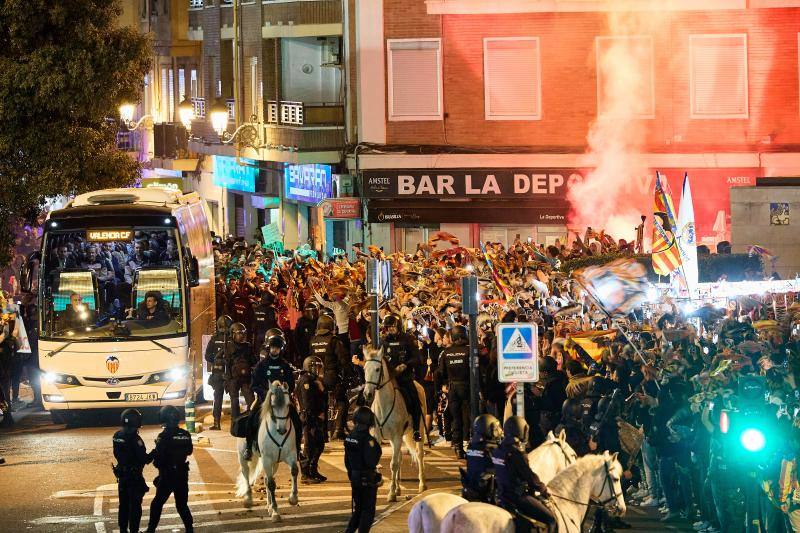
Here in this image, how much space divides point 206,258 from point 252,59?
20.1m

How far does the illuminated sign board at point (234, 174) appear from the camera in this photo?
52.4m

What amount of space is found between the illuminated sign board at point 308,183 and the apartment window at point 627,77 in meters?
8.21

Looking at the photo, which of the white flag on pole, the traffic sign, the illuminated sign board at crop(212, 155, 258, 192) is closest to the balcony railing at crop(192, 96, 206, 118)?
the illuminated sign board at crop(212, 155, 258, 192)

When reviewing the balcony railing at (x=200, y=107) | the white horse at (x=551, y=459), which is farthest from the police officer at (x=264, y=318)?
the balcony railing at (x=200, y=107)

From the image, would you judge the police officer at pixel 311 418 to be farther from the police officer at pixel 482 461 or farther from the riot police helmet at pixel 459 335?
the police officer at pixel 482 461

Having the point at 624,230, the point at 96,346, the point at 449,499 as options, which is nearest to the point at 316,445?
the point at 96,346

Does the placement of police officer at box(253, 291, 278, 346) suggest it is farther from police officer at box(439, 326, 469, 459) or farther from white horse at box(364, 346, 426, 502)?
white horse at box(364, 346, 426, 502)

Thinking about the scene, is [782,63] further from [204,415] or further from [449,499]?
[449,499]

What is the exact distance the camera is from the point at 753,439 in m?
14.5

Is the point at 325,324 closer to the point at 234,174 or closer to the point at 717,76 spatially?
the point at 717,76

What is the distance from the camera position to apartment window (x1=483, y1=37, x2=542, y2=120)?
1564 inches

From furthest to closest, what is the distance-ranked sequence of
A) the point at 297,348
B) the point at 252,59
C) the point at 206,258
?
the point at 252,59, the point at 206,258, the point at 297,348

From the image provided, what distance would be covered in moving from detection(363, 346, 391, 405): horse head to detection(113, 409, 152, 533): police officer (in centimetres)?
362

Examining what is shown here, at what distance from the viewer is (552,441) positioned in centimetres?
1416
